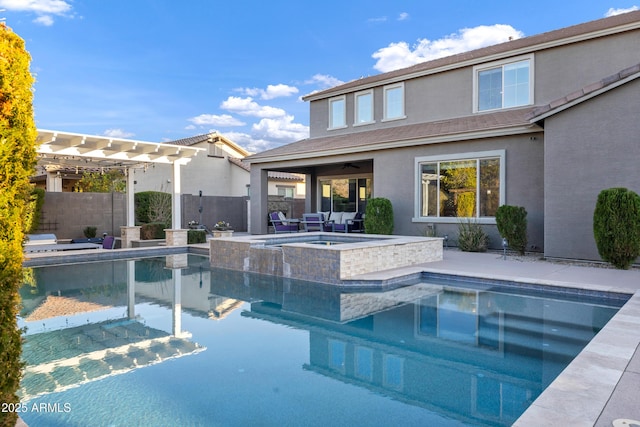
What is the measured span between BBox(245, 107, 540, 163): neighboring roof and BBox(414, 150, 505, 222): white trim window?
0.69m

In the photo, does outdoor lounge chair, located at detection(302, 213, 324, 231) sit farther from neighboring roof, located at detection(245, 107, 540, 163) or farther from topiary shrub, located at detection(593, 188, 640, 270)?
topiary shrub, located at detection(593, 188, 640, 270)

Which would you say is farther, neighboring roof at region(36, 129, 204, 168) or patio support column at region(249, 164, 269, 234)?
patio support column at region(249, 164, 269, 234)

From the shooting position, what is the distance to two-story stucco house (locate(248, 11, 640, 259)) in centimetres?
984

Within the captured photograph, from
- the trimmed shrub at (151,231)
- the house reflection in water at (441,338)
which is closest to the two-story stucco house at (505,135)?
the trimmed shrub at (151,231)

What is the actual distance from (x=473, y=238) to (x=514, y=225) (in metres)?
1.39

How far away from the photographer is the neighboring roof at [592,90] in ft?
30.5

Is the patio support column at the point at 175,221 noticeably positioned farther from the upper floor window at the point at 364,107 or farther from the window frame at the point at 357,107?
the upper floor window at the point at 364,107

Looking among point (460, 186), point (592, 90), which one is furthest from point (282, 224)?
point (592, 90)

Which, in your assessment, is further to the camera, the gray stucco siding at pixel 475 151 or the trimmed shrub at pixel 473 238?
the trimmed shrub at pixel 473 238

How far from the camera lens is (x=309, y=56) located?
2517cm

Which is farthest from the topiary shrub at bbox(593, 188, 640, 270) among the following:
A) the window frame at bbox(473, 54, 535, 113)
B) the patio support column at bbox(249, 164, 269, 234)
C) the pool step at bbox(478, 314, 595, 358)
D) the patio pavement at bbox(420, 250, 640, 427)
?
the patio support column at bbox(249, 164, 269, 234)

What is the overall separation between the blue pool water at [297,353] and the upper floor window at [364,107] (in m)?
10.4

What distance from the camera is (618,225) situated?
8.96 m

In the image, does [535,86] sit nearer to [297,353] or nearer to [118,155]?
[297,353]
